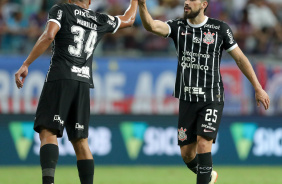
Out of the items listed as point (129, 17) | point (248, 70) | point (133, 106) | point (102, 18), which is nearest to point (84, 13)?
point (102, 18)

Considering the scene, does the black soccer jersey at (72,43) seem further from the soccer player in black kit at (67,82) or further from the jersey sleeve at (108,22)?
the jersey sleeve at (108,22)

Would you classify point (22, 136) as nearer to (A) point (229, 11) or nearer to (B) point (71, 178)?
(B) point (71, 178)

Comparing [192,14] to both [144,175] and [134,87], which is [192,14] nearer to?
[144,175]

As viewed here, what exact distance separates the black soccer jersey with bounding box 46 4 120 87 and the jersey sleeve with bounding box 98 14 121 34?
139 millimetres

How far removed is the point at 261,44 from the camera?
15391 millimetres

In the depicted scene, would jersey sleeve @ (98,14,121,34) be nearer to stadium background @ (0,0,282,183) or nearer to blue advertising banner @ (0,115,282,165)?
stadium background @ (0,0,282,183)

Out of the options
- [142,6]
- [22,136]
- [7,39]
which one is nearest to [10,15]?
[7,39]

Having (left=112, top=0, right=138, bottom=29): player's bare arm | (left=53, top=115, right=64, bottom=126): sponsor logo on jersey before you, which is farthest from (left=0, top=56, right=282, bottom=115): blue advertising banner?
(left=53, top=115, right=64, bottom=126): sponsor logo on jersey

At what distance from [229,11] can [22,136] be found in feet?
20.0

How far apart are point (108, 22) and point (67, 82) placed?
0.93 meters

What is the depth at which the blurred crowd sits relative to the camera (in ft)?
46.5

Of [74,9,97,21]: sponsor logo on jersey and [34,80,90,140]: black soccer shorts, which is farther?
[74,9,97,21]: sponsor logo on jersey

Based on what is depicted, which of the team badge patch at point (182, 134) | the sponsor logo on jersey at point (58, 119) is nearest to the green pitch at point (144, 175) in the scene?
the team badge patch at point (182, 134)

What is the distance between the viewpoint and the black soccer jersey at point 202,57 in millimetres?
8047
